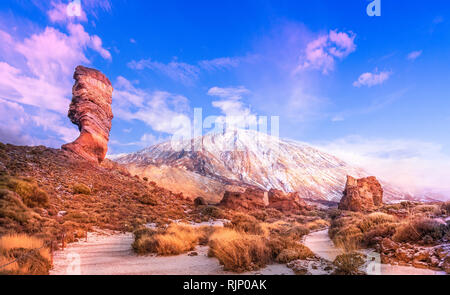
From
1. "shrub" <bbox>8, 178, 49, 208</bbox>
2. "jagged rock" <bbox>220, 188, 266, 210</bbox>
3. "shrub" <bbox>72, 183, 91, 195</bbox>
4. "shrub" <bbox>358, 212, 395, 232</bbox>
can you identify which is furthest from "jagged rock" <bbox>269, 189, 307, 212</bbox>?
"shrub" <bbox>8, 178, 49, 208</bbox>

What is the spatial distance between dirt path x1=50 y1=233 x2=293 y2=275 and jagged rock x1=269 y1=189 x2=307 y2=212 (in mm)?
27220

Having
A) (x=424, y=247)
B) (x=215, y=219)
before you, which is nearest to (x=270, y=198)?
(x=215, y=219)

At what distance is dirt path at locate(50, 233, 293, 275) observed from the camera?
5488 millimetres

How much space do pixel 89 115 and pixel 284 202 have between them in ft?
94.7

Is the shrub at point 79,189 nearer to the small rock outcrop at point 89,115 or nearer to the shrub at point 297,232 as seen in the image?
the small rock outcrop at point 89,115

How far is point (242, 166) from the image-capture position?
293ft

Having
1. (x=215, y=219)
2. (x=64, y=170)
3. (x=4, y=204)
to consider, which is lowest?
(x=215, y=219)

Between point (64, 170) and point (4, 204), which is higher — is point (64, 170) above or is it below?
above

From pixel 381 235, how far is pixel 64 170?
2644cm

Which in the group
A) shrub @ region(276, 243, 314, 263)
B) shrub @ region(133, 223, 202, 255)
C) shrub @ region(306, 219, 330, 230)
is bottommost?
shrub @ region(306, 219, 330, 230)

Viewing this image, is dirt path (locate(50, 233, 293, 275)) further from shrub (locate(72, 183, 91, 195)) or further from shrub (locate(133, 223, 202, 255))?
shrub (locate(72, 183, 91, 195))

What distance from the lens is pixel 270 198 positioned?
36.1 meters
